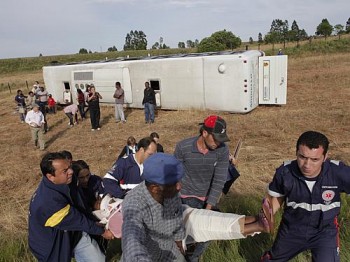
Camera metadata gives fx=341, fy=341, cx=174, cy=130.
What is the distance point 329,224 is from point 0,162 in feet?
34.2

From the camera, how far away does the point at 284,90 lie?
13.9 meters

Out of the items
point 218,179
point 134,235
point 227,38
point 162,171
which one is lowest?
point 218,179

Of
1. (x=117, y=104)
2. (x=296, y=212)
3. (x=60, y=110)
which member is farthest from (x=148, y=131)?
(x=296, y=212)

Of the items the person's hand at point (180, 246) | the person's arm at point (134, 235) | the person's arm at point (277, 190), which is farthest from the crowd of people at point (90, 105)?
the person's arm at point (134, 235)

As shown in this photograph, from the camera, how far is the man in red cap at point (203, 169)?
12.3ft

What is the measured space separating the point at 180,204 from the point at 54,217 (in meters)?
1.17

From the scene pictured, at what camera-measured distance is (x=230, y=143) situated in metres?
10.6

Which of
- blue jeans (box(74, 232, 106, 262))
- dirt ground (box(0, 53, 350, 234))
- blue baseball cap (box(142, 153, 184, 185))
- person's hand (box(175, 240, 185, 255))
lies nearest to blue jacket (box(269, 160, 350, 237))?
person's hand (box(175, 240, 185, 255))

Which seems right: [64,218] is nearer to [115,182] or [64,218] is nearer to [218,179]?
[115,182]

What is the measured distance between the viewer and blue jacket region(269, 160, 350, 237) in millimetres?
2756

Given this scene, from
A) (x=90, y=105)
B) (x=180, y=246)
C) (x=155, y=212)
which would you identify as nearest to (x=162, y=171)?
(x=155, y=212)

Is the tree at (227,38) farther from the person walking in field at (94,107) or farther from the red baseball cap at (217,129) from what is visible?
the red baseball cap at (217,129)

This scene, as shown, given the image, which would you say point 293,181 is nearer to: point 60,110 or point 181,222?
point 181,222

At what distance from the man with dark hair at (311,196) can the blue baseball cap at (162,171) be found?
121 centimetres
